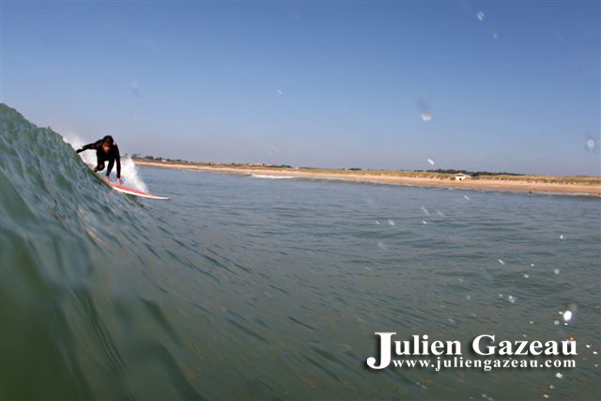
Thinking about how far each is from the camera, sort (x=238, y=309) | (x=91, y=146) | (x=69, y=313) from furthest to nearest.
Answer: (x=91, y=146) < (x=238, y=309) < (x=69, y=313)

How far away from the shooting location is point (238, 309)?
164 inches

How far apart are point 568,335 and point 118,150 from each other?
44.0ft

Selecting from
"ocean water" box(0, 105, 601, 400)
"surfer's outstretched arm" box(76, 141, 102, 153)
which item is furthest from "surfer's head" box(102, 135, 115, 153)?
"ocean water" box(0, 105, 601, 400)

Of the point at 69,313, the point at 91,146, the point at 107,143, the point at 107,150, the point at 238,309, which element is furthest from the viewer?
the point at 107,150

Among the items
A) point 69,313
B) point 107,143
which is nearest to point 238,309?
point 69,313

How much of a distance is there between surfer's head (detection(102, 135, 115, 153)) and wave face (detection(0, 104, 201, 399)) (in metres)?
8.36

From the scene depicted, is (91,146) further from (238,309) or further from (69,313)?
(69,313)

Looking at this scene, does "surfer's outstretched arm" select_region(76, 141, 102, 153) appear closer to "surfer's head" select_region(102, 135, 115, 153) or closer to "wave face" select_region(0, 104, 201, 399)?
"surfer's head" select_region(102, 135, 115, 153)

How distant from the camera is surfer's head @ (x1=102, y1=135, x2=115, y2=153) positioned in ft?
39.7

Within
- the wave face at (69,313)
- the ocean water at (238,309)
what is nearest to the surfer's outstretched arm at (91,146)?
the ocean water at (238,309)

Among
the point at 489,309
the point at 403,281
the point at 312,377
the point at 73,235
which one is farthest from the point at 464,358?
the point at 73,235

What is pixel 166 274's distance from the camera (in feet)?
14.5

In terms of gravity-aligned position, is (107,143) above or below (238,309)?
above

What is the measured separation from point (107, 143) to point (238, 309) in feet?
34.6
